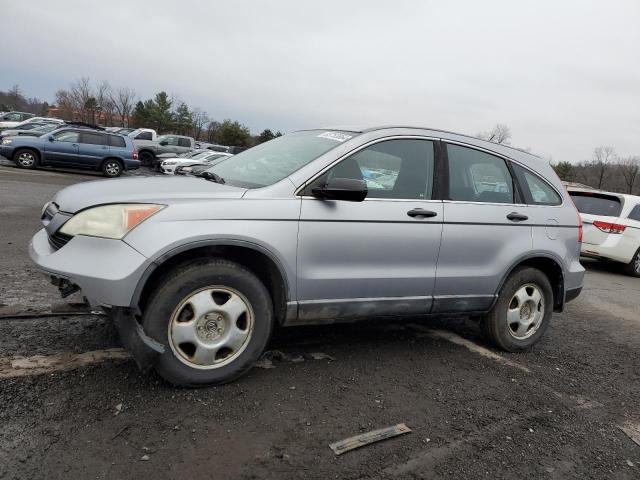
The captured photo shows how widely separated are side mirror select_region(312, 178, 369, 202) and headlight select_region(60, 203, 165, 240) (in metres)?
1.01

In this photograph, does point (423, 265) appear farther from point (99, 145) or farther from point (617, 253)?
point (99, 145)

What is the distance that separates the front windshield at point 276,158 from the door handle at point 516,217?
154 centimetres

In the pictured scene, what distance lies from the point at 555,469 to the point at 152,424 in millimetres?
2187

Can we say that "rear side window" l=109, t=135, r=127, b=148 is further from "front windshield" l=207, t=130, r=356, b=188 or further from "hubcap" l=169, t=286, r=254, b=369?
"hubcap" l=169, t=286, r=254, b=369

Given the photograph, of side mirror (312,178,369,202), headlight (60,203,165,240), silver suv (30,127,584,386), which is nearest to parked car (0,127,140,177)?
silver suv (30,127,584,386)

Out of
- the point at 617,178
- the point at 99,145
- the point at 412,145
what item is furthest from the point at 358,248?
the point at 617,178

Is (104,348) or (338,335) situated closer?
(104,348)

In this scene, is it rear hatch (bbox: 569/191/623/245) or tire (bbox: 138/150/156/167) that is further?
tire (bbox: 138/150/156/167)

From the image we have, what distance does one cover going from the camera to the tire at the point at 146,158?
2603 cm

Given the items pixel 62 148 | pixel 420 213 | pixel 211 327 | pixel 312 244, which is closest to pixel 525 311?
pixel 420 213

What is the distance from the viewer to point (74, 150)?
59.3ft

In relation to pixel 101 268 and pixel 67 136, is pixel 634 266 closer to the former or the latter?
pixel 101 268

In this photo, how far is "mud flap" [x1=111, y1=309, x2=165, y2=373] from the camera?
2846mm

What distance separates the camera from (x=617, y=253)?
32.4ft
